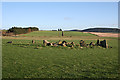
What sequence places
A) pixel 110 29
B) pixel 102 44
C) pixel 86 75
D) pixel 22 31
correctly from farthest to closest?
pixel 110 29, pixel 22 31, pixel 102 44, pixel 86 75

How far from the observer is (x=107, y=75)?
28.6ft

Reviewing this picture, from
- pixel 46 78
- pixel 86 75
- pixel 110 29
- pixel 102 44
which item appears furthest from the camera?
pixel 110 29

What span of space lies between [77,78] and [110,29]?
85.1 m

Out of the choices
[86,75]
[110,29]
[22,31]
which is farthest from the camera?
[110,29]

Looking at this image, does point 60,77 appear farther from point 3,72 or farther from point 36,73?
point 3,72

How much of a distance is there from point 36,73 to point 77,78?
267cm

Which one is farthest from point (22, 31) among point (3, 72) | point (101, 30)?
point (3, 72)

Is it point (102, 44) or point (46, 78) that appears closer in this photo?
point (46, 78)

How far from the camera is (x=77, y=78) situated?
8.05 metres

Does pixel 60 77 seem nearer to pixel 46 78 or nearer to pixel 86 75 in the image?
pixel 46 78

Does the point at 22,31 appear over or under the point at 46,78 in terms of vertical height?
over

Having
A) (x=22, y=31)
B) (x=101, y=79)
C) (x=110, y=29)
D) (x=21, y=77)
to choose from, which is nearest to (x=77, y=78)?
(x=101, y=79)

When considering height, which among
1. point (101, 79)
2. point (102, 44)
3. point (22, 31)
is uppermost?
point (22, 31)

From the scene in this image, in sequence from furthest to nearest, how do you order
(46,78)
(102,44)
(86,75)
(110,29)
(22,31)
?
(110,29)
(22,31)
(102,44)
(86,75)
(46,78)
